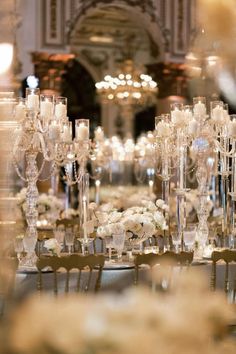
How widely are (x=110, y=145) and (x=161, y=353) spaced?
13644 millimetres

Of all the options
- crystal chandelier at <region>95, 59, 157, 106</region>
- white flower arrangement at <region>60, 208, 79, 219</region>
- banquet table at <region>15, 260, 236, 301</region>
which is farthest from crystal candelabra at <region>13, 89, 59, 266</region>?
crystal chandelier at <region>95, 59, 157, 106</region>

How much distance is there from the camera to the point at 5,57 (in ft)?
7.56

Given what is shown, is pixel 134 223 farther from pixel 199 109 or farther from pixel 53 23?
pixel 53 23

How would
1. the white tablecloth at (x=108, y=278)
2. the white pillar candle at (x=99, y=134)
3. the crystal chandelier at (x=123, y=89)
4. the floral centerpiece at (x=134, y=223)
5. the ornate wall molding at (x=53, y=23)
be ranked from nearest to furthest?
1. the white tablecloth at (x=108, y=278)
2. the floral centerpiece at (x=134, y=223)
3. the white pillar candle at (x=99, y=134)
4. the ornate wall molding at (x=53, y=23)
5. the crystal chandelier at (x=123, y=89)

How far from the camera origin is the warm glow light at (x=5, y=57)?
6.92ft

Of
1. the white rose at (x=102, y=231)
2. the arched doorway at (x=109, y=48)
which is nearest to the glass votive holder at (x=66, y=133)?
the white rose at (x=102, y=231)

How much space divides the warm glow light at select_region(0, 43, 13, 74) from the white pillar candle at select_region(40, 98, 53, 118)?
4793 mm

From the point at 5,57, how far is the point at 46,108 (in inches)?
192

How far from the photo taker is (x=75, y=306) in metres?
1.43

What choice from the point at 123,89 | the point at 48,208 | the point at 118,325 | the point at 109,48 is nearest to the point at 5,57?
the point at 118,325

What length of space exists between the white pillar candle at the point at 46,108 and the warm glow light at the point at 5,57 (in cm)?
479

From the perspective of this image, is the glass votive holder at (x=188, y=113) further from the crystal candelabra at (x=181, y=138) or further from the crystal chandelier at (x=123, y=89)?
the crystal chandelier at (x=123, y=89)

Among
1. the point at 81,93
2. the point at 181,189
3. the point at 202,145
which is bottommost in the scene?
the point at 181,189

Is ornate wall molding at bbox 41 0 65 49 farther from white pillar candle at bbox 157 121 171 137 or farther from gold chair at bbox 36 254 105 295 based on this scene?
gold chair at bbox 36 254 105 295
